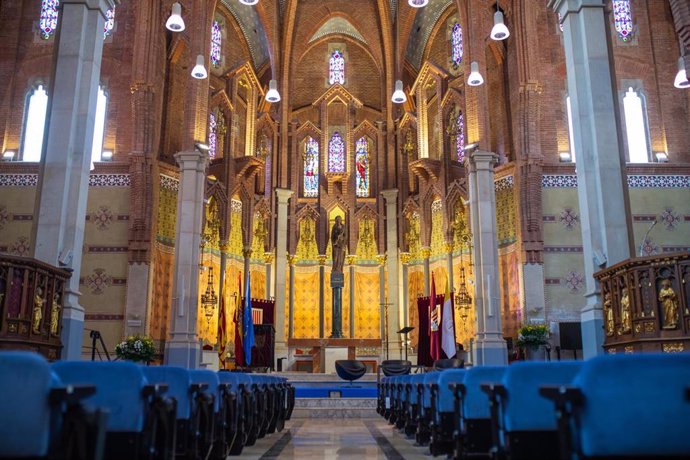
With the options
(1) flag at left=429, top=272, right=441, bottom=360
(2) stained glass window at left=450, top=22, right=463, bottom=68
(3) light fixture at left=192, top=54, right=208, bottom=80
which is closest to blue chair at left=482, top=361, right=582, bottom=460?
(1) flag at left=429, top=272, right=441, bottom=360

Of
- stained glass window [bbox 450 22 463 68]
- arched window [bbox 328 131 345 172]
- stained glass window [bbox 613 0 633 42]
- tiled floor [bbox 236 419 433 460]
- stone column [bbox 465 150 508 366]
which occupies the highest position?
stained glass window [bbox 450 22 463 68]

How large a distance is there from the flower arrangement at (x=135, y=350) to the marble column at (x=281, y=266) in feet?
28.3

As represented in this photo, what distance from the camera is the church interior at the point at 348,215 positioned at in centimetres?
705

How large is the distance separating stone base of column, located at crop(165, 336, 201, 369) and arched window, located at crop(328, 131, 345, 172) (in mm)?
14356

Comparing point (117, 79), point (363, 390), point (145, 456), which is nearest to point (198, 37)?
point (117, 79)

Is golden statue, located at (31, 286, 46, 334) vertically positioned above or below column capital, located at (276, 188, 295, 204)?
below

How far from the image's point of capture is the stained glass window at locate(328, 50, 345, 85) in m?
34.3

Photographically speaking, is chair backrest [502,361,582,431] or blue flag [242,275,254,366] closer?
chair backrest [502,361,582,431]

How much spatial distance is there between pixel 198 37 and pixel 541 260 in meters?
14.9

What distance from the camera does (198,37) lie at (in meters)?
23.8

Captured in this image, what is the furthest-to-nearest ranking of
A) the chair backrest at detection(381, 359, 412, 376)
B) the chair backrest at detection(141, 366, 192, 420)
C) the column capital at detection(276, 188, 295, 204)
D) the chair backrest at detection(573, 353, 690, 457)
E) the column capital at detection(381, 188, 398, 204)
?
the column capital at detection(381, 188, 398, 204)
the column capital at detection(276, 188, 295, 204)
the chair backrest at detection(381, 359, 412, 376)
the chair backrest at detection(141, 366, 192, 420)
the chair backrest at detection(573, 353, 690, 457)

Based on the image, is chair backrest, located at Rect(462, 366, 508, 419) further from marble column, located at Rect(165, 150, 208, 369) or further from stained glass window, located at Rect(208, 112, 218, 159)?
stained glass window, located at Rect(208, 112, 218, 159)

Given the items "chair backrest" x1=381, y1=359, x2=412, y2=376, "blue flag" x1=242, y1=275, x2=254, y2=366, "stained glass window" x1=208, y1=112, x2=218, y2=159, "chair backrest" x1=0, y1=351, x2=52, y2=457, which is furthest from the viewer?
"stained glass window" x1=208, y1=112, x2=218, y2=159

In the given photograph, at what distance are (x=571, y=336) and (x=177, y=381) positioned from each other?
18877 mm
